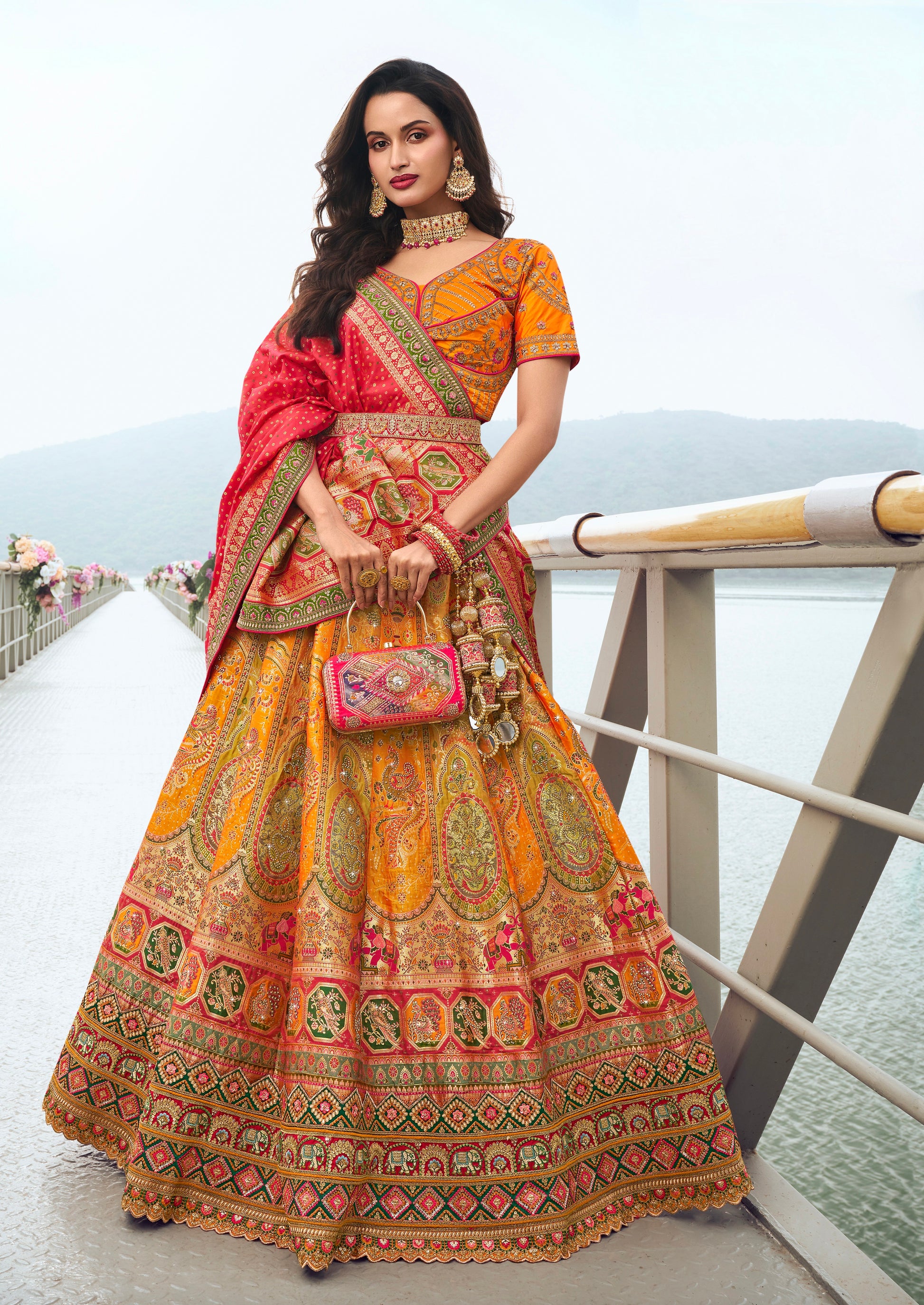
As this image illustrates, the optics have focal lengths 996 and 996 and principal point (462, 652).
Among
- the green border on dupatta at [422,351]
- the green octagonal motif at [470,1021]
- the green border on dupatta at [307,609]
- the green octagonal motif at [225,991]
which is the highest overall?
the green border on dupatta at [422,351]

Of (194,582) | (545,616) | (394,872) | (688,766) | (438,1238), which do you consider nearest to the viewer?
(438,1238)

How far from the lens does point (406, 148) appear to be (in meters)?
1.14

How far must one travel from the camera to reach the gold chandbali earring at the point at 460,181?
1166 mm

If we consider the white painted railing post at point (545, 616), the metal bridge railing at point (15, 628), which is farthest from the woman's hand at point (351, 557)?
the metal bridge railing at point (15, 628)

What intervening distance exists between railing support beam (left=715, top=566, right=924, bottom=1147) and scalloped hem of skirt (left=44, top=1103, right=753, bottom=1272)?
15 centimetres

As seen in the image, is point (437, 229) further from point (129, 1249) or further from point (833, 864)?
point (129, 1249)

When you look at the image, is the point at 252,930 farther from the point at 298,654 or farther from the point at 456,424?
the point at 456,424

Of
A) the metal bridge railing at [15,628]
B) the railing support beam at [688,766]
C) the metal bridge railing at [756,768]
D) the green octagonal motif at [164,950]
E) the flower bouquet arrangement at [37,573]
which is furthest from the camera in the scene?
the flower bouquet arrangement at [37,573]

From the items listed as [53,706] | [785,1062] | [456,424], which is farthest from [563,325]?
[53,706]

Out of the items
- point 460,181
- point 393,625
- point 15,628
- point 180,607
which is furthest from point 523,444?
point 180,607

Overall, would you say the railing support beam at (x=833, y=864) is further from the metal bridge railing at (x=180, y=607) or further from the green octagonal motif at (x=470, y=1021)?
the metal bridge railing at (x=180, y=607)

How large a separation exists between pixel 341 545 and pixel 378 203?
0.45 m

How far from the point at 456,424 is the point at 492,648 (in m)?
0.26

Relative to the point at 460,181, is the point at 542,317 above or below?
below
